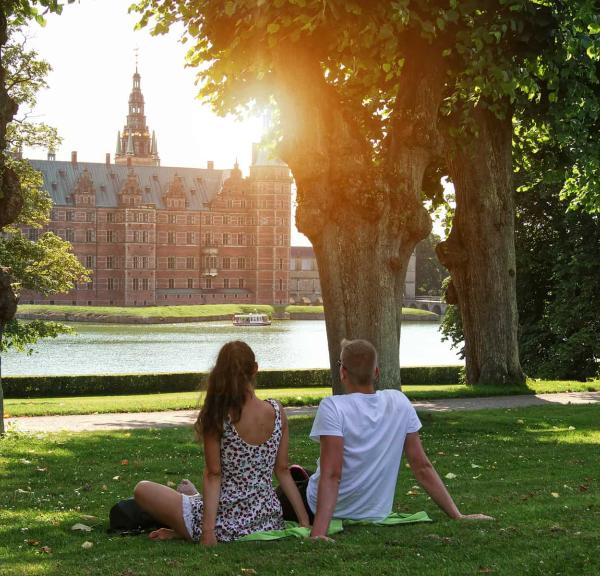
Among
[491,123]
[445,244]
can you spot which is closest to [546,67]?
[491,123]

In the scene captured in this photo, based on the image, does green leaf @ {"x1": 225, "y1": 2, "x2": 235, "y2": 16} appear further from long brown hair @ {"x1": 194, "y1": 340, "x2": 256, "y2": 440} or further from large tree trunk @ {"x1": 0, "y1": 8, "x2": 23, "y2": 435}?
long brown hair @ {"x1": 194, "y1": 340, "x2": 256, "y2": 440}

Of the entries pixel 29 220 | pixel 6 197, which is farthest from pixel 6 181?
pixel 29 220

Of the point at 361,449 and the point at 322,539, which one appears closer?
the point at 322,539

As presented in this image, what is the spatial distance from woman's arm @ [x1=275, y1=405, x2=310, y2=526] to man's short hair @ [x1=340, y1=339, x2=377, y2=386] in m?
0.37

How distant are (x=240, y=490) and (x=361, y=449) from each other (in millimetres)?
510

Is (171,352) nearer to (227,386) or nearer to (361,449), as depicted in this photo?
(361,449)

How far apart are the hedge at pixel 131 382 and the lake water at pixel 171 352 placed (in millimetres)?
1656

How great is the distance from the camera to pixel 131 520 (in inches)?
160

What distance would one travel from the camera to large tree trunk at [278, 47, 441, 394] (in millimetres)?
8203

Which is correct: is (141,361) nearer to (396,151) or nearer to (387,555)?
(396,151)

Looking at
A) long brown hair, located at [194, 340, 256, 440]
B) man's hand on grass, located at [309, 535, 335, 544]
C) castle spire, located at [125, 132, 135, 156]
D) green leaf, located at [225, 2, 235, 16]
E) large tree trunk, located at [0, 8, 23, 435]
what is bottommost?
man's hand on grass, located at [309, 535, 335, 544]

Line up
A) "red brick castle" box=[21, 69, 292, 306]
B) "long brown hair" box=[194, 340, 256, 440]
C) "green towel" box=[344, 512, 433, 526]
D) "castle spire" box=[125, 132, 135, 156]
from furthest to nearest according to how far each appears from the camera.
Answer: "castle spire" box=[125, 132, 135, 156], "red brick castle" box=[21, 69, 292, 306], "green towel" box=[344, 512, 433, 526], "long brown hair" box=[194, 340, 256, 440]

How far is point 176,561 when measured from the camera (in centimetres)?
342

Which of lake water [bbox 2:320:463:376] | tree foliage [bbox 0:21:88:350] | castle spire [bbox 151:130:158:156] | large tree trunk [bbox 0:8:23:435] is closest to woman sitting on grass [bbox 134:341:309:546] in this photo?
large tree trunk [bbox 0:8:23:435]
